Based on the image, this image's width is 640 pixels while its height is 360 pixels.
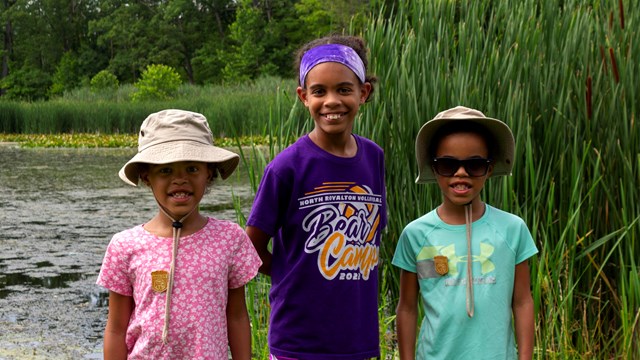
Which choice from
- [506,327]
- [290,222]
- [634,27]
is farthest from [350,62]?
[634,27]

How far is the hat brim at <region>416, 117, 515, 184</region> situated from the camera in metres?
1.89

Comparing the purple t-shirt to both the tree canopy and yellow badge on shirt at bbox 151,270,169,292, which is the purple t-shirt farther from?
the tree canopy

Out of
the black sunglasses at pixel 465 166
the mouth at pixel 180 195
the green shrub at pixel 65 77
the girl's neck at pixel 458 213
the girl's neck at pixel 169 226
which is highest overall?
the green shrub at pixel 65 77

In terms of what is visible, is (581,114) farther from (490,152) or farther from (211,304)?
(211,304)

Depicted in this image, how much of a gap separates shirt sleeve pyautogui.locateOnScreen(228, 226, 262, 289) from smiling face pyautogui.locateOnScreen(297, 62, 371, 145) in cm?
30

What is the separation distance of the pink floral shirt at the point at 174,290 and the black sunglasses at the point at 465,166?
1.62 feet

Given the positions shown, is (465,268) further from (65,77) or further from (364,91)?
(65,77)

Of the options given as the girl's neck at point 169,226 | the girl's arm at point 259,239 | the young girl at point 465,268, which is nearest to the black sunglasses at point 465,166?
the young girl at point 465,268

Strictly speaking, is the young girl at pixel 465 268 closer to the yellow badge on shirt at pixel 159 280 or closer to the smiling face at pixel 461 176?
the smiling face at pixel 461 176

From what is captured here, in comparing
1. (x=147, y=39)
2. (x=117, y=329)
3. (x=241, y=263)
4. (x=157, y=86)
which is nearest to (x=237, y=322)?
(x=241, y=263)

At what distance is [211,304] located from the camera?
1.77 meters

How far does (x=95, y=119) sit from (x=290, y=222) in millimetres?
16996

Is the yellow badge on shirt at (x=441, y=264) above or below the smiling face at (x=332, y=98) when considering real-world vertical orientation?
below

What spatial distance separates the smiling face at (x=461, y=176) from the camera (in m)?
1.83
